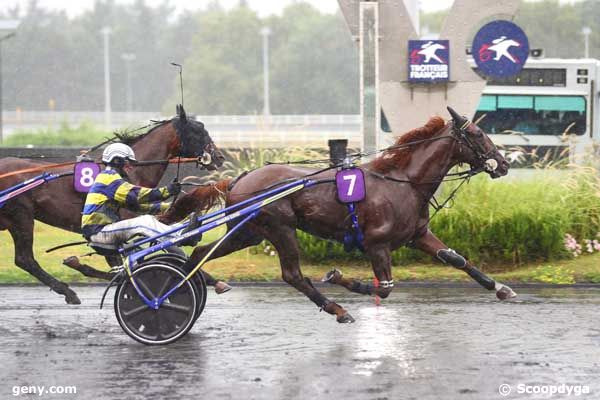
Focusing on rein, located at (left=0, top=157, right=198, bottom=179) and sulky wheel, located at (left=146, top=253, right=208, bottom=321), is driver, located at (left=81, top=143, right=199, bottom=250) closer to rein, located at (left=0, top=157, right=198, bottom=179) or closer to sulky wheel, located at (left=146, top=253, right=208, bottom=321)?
sulky wheel, located at (left=146, top=253, right=208, bottom=321)

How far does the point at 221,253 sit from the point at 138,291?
3.97ft

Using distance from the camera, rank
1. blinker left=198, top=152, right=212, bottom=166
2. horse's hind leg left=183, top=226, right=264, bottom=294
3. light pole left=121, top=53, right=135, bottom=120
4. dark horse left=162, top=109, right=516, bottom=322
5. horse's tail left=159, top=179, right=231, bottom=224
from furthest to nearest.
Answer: light pole left=121, top=53, right=135, bottom=120 < blinker left=198, top=152, right=212, bottom=166 < horse's tail left=159, top=179, right=231, bottom=224 < horse's hind leg left=183, top=226, right=264, bottom=294 < dark horse left=162, top=109, right=516, bottom=322

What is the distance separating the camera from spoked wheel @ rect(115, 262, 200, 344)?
27.7 feet

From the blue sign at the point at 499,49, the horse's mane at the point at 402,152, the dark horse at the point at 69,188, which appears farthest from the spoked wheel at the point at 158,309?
the blue sign at the point at 499,49

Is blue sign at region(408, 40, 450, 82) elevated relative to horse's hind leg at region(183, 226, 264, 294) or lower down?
elevated

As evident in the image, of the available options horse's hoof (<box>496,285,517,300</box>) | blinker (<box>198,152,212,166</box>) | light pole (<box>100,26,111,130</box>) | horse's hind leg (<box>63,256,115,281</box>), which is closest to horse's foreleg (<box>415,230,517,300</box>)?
horse's hoof (<box>496,285,517,300</box>)

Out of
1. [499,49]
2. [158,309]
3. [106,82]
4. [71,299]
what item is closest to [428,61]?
[499,49]

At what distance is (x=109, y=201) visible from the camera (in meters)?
8.62

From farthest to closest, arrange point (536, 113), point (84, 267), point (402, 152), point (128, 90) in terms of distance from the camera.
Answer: point (128, 90) < point (536, 113) < point (84, 267) < point (402, 152)

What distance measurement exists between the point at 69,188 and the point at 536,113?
14.5m

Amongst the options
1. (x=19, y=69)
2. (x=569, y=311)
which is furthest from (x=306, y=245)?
(x=19, y=69)

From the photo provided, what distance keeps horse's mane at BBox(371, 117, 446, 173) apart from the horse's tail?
1374mm

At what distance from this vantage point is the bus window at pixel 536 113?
22.2 meters

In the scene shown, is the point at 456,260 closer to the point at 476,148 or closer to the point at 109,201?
the point at 476,148
